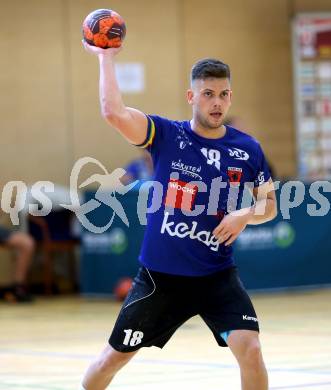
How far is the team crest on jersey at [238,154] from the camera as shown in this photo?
214 inches

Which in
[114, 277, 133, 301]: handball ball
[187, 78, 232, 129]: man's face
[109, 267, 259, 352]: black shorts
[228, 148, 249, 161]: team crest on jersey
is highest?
[187, 78, 232, 129]: man's face

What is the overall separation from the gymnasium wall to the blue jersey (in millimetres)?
9857

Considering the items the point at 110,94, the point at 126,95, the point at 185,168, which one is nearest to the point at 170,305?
the point at 185,168

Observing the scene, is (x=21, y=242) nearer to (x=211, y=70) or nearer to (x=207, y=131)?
(x=207, y=131)

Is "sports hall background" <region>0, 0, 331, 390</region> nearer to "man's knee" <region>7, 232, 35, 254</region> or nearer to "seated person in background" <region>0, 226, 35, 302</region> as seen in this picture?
"seated person in background" <region>0, 226, 35, 302</region>

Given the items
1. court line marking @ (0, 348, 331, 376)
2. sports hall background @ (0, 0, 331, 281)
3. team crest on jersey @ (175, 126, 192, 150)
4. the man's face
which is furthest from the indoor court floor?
sports hall background @ (0, 0, 331, 281)

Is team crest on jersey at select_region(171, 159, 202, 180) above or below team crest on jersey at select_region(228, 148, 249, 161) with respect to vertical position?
below

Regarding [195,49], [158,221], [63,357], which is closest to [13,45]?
[195,49]

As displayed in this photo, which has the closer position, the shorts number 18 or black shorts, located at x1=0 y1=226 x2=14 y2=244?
the shorts number 18

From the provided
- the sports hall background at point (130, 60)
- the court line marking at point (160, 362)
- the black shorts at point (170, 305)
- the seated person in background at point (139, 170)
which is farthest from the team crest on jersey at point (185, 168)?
the sports hall background at point (130, 60)

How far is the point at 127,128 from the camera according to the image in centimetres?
507

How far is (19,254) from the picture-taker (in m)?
14.2

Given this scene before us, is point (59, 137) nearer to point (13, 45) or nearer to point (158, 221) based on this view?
point (13, 45)

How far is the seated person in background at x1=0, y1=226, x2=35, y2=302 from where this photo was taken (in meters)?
14.0
